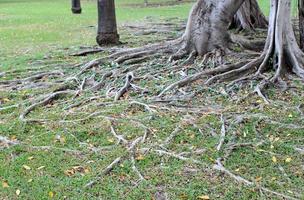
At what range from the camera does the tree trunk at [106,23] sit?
1062 cm

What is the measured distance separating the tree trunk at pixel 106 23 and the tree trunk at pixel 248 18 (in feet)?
11.7

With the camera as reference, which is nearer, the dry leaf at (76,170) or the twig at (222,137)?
the dry leaf at (76,170)

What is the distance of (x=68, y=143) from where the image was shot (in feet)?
16.9

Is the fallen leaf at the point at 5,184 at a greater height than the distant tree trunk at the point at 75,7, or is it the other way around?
the fallen leaf at the point at 5,184

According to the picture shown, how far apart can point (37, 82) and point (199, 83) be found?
2476 mm

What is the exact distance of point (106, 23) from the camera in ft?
35.2

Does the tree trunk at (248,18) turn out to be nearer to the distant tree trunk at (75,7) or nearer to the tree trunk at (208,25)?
the tree trunk at (208,25)

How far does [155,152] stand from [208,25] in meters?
4.01

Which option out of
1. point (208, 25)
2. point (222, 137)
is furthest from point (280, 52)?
point (222, 137)

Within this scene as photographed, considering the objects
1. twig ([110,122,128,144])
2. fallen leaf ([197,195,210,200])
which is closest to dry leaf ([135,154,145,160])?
twig ([110,122,128,144])

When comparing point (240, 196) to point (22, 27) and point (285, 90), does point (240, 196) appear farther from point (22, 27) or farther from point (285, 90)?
point (22, 27)

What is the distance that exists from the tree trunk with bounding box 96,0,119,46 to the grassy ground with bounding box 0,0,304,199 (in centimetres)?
380

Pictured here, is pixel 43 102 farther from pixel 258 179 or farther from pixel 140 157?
pixel 258 179

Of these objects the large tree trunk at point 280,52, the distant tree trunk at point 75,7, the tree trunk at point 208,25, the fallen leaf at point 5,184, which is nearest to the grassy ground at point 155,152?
the fallen leaf at point 5,184
